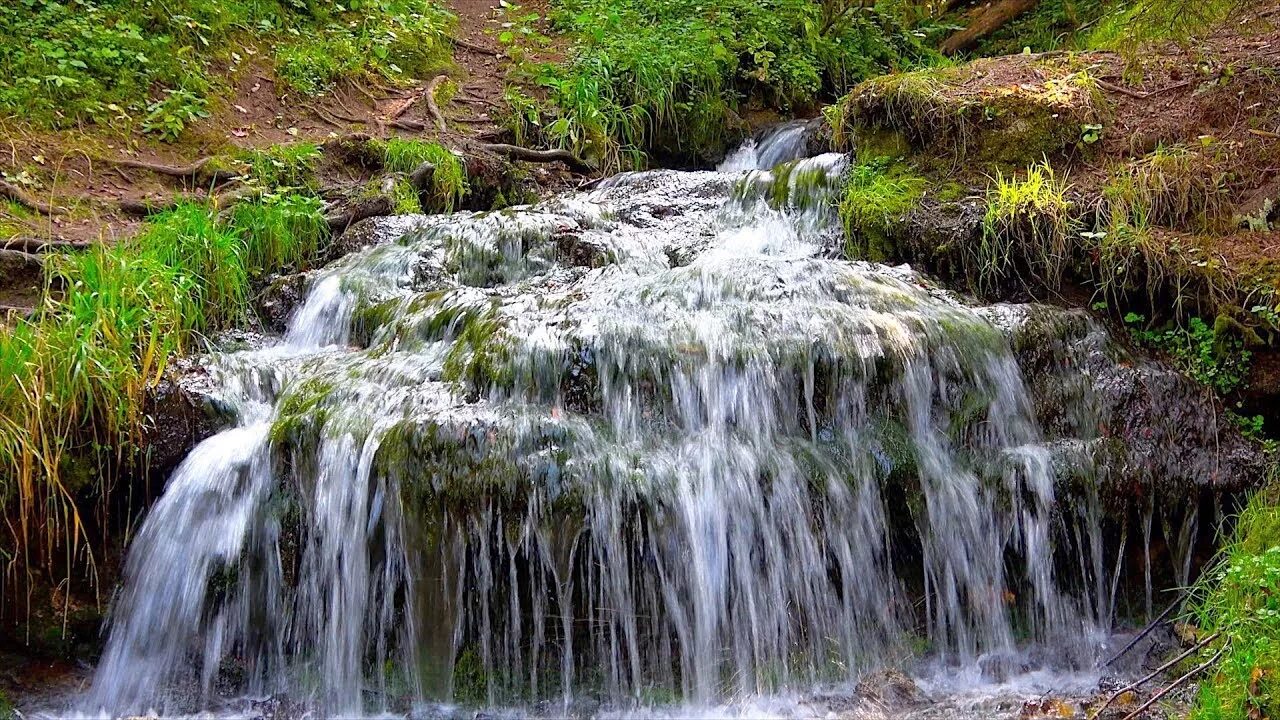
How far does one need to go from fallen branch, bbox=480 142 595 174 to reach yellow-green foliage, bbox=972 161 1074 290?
393cm

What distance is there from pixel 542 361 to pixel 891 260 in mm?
2436

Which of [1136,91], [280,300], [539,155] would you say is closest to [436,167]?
[539,155]

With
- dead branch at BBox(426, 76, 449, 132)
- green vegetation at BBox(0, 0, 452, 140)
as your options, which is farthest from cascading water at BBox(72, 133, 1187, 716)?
dead branch at BBox(426, 76, 449, 132)

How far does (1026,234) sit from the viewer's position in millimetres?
5016

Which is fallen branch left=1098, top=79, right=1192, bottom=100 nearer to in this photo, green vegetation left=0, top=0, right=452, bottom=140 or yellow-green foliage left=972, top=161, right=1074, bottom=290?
yellow-green foliage left=972, top=161, right=1074, bottom=290

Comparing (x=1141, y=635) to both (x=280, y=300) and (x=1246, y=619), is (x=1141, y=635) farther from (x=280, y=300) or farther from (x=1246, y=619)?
(x=280, y=300)

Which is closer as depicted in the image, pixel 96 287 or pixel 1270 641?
pixel 1270 641

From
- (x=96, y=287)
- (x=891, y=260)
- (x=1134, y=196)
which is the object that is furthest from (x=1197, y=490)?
(x=96, y=287)

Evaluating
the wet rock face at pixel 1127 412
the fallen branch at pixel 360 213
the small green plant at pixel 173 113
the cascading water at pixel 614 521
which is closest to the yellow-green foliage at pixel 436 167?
the fallen branch at pixel 360 213

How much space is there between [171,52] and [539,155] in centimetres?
317

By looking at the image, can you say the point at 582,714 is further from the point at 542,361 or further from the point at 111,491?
the point at 111,491

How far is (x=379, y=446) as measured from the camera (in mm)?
3844

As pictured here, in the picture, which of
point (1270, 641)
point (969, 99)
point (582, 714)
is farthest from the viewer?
point (969, 99)

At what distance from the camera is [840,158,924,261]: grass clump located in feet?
18.0
